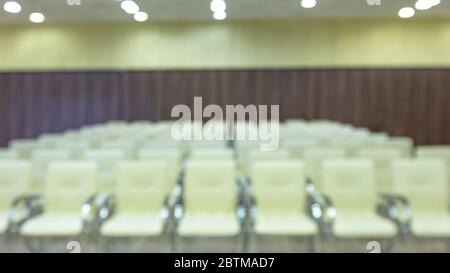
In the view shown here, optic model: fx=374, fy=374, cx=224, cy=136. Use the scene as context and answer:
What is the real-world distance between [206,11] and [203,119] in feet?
11.1

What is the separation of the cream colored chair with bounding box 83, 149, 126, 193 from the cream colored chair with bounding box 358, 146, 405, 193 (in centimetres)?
278

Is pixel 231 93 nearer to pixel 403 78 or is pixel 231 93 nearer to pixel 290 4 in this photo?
pixel 290 4

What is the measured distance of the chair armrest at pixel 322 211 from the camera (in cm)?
296

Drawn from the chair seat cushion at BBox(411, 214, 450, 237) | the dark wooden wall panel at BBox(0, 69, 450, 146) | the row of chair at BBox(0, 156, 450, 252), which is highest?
the dark wooden wall panel at BBox(0, 69, 450, 146)

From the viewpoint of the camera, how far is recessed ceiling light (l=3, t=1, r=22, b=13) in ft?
26.7

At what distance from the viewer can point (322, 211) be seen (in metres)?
3.20

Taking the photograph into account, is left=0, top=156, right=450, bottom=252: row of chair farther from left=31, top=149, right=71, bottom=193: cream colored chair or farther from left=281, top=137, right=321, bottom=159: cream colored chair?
left=281, top=137, right=321, bottom=159: cream colored chair

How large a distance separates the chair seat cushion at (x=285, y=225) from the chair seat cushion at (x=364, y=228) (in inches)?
8.5

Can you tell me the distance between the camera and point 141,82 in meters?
11.2

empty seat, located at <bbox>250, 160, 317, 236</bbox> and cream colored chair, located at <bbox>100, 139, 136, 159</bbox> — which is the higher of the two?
cream colored chair, located at <bbox>100, 139, 136, 159</bbox>

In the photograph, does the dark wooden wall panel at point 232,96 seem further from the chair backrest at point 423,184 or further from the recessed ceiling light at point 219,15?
the chair backrest at point 423,184

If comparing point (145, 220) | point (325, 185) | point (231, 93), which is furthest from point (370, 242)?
point (231, 93)

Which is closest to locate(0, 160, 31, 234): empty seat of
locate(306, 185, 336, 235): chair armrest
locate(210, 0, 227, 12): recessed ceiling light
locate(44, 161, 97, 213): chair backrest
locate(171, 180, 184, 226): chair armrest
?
locate(44, 161, 97, 213): chair backrest

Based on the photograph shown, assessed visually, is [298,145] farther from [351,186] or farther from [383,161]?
[351,186]
